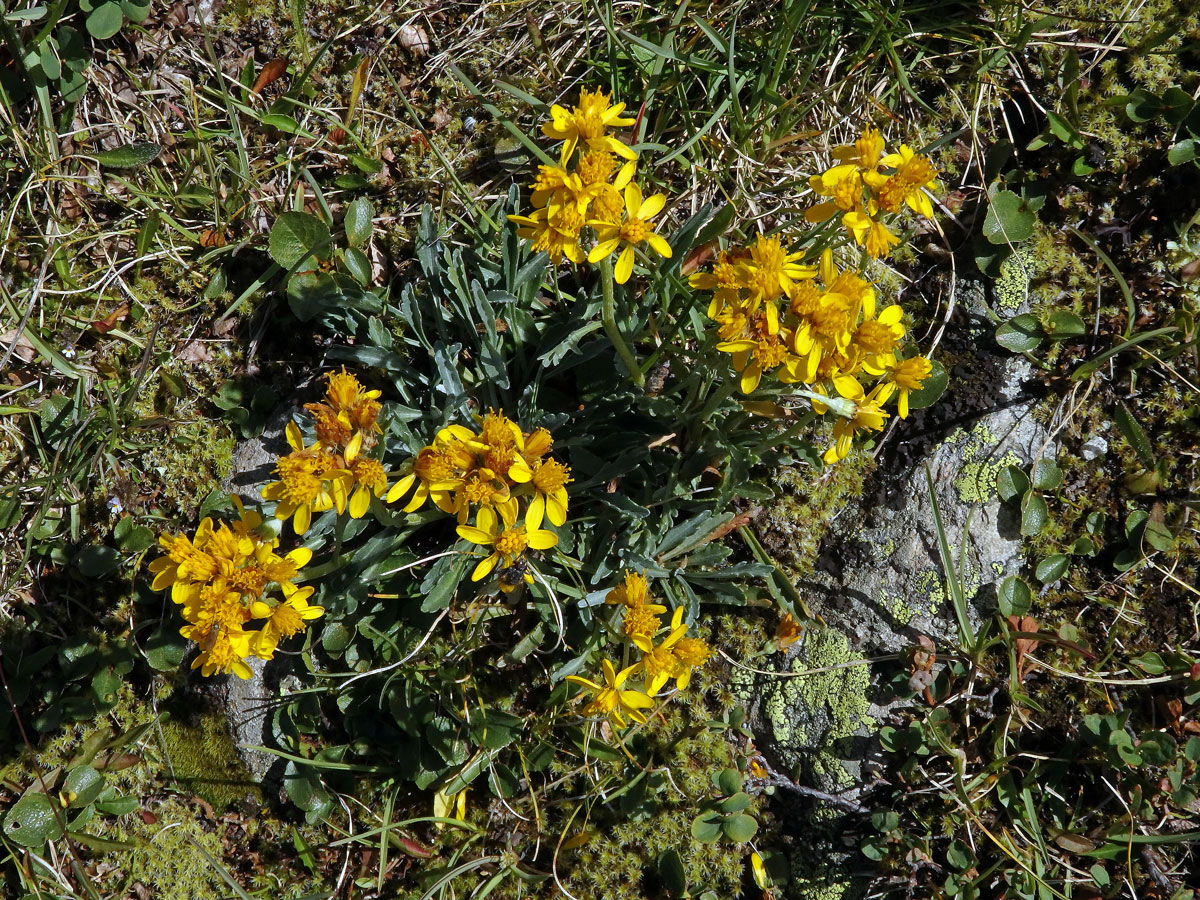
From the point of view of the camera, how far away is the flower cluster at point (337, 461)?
209cm

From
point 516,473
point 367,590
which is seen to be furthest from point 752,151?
point 367,590

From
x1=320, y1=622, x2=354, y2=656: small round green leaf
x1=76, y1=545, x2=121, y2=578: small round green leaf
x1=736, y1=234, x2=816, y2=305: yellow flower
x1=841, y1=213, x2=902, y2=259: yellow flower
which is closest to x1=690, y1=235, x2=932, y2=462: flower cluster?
x1=736, y1=234, x2=816, y2=305: yellow flower

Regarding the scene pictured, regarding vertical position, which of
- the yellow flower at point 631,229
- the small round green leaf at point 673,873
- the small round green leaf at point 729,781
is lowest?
the small round green leaf at point 673,873

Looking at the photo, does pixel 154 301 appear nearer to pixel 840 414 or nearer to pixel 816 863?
pixel 840 414

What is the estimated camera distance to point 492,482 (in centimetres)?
Result: 221

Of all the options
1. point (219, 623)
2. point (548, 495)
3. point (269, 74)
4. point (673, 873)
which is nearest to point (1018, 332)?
point (548, 495)

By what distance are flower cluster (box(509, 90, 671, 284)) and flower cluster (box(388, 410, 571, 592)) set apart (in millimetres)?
514

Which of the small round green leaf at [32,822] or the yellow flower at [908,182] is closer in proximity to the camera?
the yellow flower at [908,182]

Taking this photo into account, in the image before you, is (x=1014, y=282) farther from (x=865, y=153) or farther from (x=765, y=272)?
(x=765, y=272)

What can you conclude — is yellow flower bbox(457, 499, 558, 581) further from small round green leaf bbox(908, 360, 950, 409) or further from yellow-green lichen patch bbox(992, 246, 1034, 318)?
yellow-green lichen patch bbox(992, 246, 1034, 318)

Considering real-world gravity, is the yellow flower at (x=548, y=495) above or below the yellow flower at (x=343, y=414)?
below

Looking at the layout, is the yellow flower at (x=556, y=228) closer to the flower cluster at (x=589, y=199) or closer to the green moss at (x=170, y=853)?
the flower cluster at (x=589, y=199)

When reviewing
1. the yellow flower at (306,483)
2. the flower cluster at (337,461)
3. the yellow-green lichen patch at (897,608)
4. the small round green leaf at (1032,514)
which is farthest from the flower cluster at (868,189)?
the yellow flower at (306,483)

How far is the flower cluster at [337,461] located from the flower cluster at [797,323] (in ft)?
3.13
